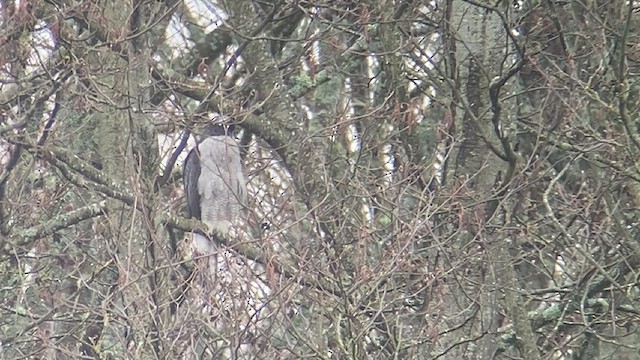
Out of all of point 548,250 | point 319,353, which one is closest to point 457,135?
point 548,250

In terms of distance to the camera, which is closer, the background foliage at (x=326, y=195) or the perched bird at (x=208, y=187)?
the background foliage at (x=326, y=195)

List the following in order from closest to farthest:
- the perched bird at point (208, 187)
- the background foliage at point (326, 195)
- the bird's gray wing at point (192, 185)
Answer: the background foliage at point (326, 195) < the perched bird at point (208, 187) < the bird's gray wing at point (192, 185)

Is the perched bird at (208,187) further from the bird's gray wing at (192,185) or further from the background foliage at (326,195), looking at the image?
the background foliage at (326,195)

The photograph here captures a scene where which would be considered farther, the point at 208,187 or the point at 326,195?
the point at 208,187

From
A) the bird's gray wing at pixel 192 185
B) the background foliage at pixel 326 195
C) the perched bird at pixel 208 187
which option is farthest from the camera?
the bird's gray wing at pixel 192 185

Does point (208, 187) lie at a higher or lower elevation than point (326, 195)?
higher

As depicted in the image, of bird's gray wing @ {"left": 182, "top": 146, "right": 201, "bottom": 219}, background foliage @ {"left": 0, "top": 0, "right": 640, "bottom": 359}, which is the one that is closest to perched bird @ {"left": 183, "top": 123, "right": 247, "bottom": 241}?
bird's gray wing @ {"left": 182, "top": 146, "right": 201, "bottom": 219}

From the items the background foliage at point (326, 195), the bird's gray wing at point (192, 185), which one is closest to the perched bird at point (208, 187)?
the bird's gray wing at point (192, 185)

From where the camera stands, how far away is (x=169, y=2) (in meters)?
8.31

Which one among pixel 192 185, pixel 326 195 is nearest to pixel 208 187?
pixel 192 185

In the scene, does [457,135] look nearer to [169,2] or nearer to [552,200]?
[169,2]

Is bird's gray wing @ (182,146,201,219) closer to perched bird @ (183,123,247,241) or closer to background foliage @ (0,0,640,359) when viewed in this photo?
perched bird @ (183,123,247,241)

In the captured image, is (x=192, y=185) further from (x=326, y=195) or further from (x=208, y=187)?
(x=326, y=195)

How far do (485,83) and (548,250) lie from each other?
187 centimetres
